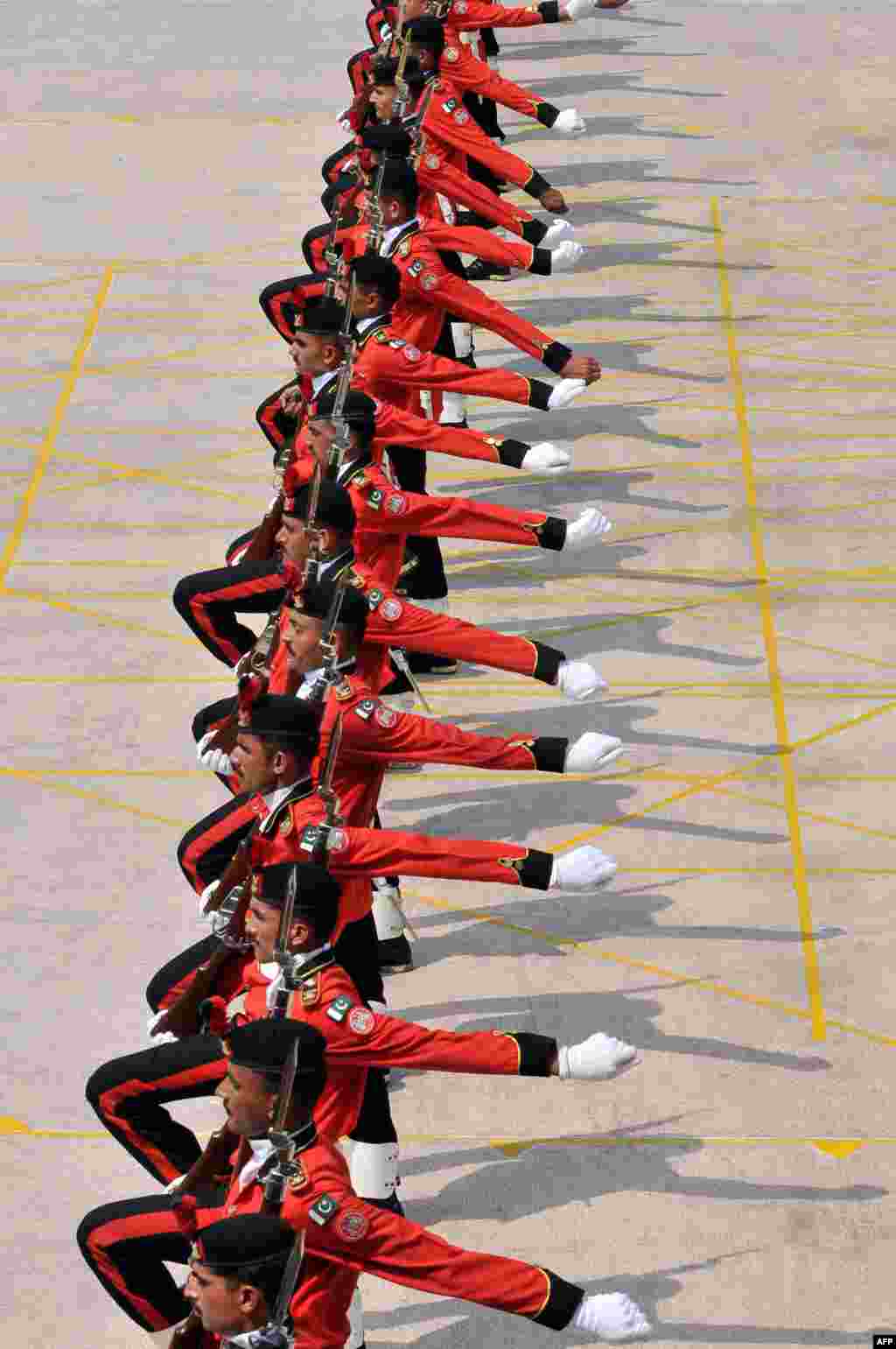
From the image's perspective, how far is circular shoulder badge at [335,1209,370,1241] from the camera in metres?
7.40

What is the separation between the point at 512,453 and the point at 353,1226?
6024 mm

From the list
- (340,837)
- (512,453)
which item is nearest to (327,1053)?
(340,837)

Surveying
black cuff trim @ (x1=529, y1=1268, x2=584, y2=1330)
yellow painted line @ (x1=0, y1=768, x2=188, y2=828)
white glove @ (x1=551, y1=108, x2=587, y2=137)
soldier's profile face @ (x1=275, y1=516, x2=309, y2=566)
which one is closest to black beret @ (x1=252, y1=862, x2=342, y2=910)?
black cuff trim @ (x1=529, y1=1268, x2=584, y2=1330)

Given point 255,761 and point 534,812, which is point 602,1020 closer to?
point 534,812

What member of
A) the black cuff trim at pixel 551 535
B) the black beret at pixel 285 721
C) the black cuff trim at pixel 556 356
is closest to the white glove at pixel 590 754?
the black beret at pixel 285 721

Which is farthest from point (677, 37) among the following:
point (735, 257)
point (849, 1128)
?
point (849, 1128)

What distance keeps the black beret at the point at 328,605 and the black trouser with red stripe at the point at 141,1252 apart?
2763mm

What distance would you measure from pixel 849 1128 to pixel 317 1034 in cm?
269

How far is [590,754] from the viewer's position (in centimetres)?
1030

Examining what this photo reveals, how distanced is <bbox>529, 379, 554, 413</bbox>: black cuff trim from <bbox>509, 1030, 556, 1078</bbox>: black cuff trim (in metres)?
5.43

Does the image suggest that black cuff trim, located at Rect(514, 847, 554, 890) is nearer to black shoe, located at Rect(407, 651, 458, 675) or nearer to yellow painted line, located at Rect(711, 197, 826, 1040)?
yellow painted line, located at Rect(711, 197, 826, 1040)

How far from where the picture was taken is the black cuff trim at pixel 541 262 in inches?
585

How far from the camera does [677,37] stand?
23.2 m

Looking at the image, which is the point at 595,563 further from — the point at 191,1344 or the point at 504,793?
the point at 191,1344
